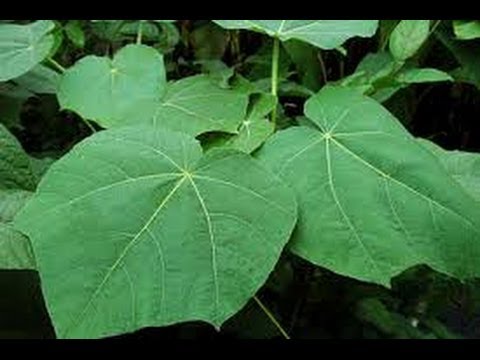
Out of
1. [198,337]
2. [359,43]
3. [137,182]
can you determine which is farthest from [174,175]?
[359,43]

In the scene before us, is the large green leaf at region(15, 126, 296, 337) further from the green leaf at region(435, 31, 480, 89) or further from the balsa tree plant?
the green leaf at region(435, 31, 480, 89)

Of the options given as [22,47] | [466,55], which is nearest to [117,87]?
[22,47]

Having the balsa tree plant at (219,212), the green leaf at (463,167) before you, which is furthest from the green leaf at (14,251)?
the green leaf at (463,167)

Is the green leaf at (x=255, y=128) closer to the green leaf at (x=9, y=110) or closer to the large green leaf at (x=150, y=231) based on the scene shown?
the large green leaf at (x=150, y=231)

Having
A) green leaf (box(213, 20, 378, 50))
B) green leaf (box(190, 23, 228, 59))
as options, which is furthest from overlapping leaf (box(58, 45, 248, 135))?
green leaf (box(190, 23, 228, 59))

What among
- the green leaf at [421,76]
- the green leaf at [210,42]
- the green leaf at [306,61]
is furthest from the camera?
the green leaf at [210,42]

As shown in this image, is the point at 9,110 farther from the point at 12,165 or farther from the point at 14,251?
the point at 14,251
